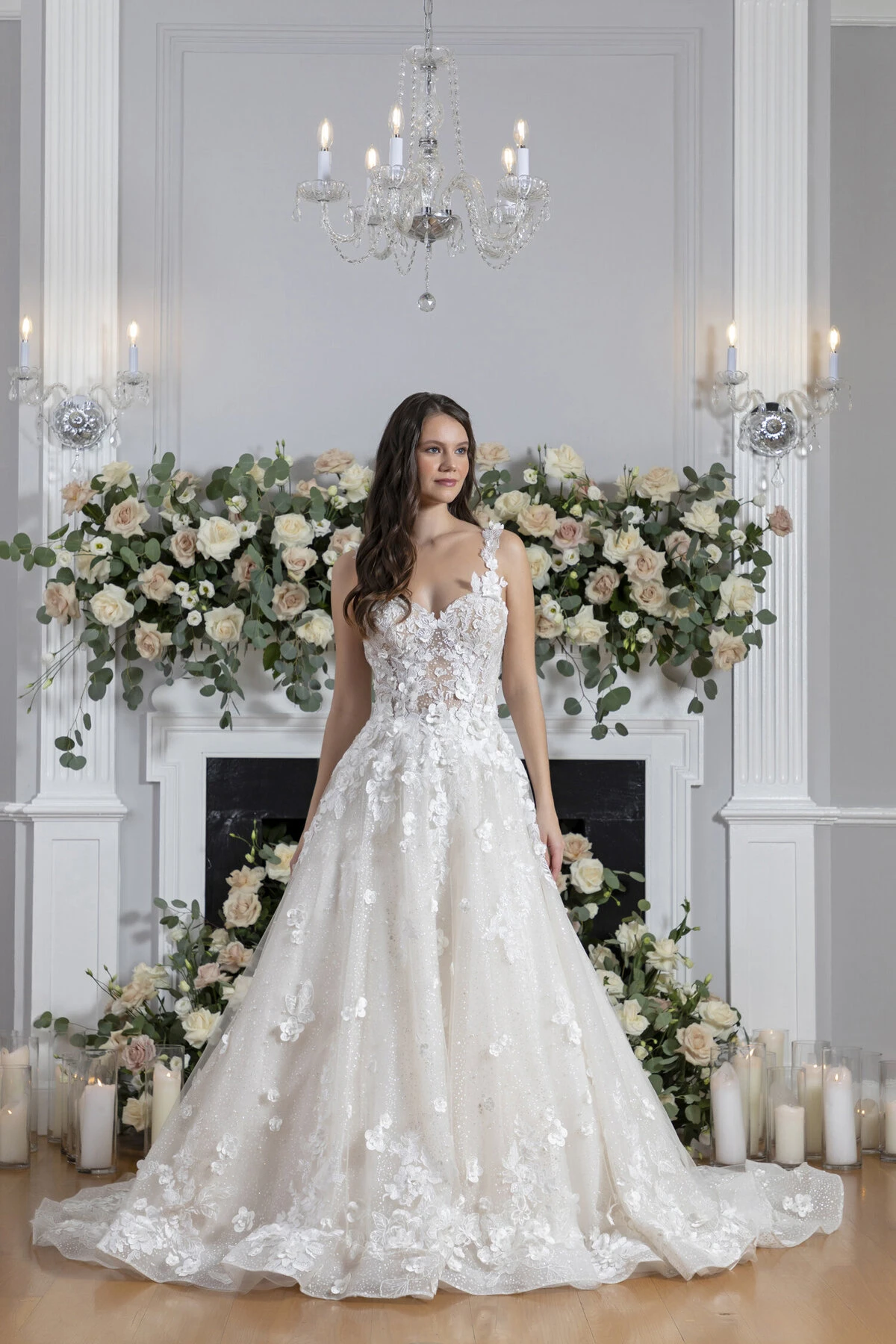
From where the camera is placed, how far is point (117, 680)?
13.0 feet

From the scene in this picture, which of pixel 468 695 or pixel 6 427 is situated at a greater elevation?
pixel 6 427

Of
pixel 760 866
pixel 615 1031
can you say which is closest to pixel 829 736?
pixel 760 866

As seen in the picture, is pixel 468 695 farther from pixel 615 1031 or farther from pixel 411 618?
pixel 615 1031

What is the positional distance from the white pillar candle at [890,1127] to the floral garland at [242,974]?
47 cm

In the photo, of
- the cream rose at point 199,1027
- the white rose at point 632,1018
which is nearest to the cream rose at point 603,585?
the white rose at point 632,1018

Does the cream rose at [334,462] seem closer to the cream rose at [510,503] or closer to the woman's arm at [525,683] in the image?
the cream rose at [510,503]

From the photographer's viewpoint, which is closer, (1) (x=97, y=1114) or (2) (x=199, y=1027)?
(1) (x=97, y=1114)

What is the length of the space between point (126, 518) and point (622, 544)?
4.73 feet

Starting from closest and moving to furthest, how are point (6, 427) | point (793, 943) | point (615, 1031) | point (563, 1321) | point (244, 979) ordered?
point (563, 1321), point (615, 1031), point (244, 979), point (793, 943), point (6, 427)

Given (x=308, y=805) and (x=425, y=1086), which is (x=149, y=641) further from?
(x=425, y=1086)

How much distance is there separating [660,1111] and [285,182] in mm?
2945

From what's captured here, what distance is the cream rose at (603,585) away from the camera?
12.2 ft

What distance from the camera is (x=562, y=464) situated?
3775mm

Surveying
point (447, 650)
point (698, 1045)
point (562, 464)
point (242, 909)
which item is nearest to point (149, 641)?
point (242, 909)
